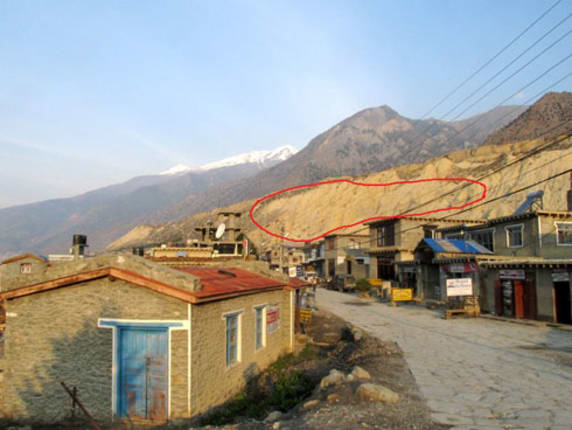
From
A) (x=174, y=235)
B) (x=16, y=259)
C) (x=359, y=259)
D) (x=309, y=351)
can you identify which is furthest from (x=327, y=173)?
(x=309, y=351)

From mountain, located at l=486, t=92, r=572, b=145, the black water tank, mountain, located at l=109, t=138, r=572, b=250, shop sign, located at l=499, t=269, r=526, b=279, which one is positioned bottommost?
shop sign, located at l=499, t=269, r=526, b=279

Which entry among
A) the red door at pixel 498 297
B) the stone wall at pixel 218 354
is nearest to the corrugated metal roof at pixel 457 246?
the red door at pixel 498 297

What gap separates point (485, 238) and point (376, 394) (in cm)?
2734

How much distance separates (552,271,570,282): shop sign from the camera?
19516mm

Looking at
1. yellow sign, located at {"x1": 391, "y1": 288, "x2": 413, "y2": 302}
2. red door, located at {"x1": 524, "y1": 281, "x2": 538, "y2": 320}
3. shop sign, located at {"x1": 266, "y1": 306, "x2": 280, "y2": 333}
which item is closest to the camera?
shop sign, located at {"x1": 266, "y1": 306, "x2": 280, "y2": 333}

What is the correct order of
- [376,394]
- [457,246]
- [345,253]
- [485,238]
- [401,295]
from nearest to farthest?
[376,394], [401,295], [457,246], [485,238], [345,253]

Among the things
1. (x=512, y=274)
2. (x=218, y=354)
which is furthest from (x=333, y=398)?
(x=512, y=274)

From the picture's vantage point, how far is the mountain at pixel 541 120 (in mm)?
86875

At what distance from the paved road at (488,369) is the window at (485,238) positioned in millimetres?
10665

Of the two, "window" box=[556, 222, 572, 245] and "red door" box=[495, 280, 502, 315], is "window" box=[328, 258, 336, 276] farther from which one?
"red door" box=[495, 280, 502, 315]

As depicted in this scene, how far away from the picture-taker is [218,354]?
10.2 metres

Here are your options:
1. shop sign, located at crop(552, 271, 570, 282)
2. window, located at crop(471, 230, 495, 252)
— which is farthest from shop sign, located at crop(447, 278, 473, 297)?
window, located at crop(471, 230, 495, 252)

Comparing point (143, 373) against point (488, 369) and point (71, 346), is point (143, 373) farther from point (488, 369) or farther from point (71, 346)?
point (488, 369)

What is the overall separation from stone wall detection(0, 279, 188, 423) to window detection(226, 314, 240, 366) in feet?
6.56
